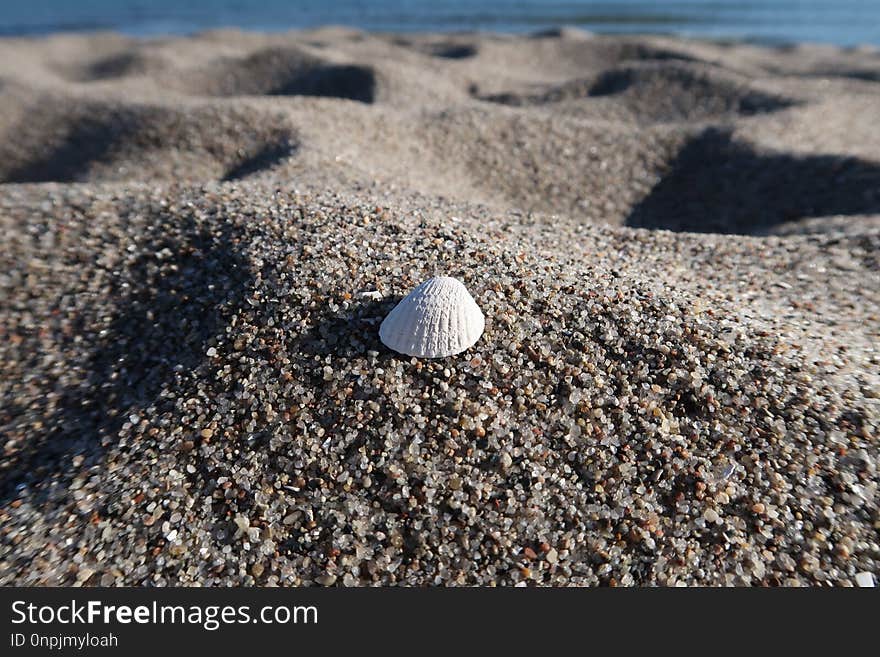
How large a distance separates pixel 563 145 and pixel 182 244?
4515 mm

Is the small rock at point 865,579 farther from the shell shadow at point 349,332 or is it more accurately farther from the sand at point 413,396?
the shell shadow at point 349,332

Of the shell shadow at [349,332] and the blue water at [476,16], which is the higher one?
the shell shadow at [349,332]

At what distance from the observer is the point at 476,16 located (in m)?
22.7

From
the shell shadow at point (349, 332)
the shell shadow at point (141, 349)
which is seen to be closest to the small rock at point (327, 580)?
the shell shadow at point (349, 332)

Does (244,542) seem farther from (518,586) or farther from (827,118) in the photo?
(827,118)

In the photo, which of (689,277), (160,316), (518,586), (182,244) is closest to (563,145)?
(689,277)

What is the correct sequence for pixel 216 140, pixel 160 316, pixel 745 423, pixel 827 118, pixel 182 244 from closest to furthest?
pixel 745 423 → pixel 160 316 → pixel 182 244 → pixel 216 140 → pixel 827 118

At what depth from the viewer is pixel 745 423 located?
2506mm

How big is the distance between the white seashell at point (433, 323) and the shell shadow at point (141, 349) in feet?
3.05

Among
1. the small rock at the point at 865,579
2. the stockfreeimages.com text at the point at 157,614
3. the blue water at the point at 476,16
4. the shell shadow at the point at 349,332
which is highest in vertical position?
the shell shadow at the point at 349,332

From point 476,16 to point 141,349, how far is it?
2347 cm

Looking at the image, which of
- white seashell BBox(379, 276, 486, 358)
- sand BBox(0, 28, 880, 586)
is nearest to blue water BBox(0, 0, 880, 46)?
sand BBox(0, 28, 880, 586)

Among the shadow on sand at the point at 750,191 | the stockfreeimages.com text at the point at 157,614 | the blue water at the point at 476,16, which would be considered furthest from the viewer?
the blue water at the point at 476,16

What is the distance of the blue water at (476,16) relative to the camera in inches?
795
